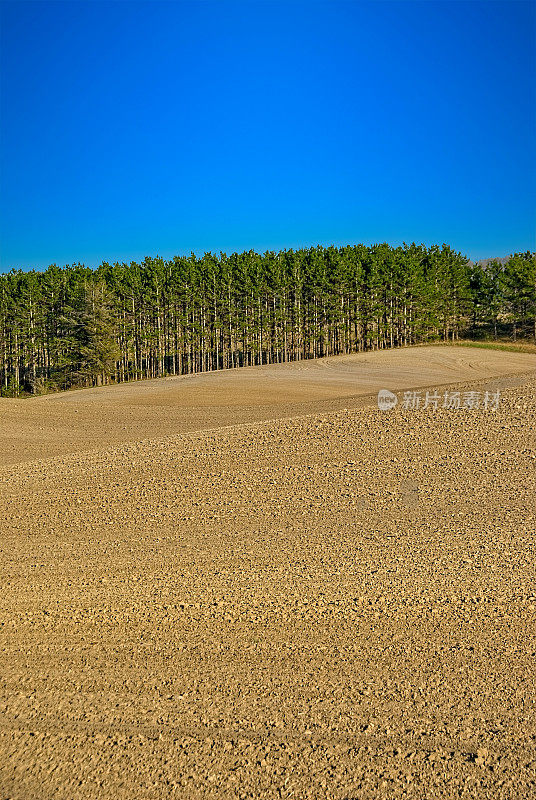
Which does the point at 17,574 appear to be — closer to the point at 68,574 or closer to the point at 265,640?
the point at 68,574

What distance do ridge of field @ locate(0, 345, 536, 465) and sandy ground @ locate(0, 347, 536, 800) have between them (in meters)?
2.97

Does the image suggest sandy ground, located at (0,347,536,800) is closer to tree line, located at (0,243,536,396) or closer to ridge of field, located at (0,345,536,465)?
ridge of field, located at (0,345,536,465)

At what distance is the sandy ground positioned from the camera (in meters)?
4.77

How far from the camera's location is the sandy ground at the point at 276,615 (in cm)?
477

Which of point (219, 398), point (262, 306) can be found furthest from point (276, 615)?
point (262, 306)

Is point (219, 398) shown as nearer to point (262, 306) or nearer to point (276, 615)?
point (276, 615)

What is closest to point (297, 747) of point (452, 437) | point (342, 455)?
point (342, 455)

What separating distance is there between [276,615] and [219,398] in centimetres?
1991

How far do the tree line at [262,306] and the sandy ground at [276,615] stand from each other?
43.4 metres

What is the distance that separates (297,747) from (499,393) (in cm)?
1379

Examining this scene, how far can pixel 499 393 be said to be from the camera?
16906 millimetres

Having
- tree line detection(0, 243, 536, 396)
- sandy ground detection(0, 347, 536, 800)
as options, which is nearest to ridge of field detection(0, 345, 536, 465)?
sandy ground detection(0, 347, 536, 800)

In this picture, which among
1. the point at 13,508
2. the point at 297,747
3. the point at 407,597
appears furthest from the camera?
the point at 13,508

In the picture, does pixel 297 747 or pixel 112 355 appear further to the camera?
pixel 112 355
